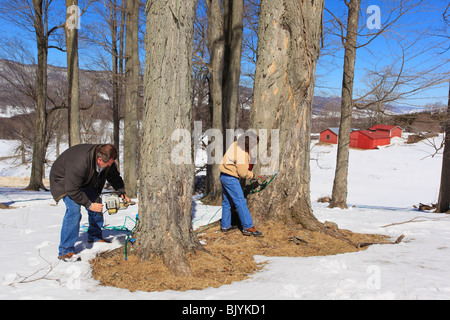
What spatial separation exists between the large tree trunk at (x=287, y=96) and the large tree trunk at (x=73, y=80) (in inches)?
273

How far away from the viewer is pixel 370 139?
4125 centimetres

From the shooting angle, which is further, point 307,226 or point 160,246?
point 307,226

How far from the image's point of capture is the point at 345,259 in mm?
3977

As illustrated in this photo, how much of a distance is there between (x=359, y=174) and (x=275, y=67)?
2748 centimetres

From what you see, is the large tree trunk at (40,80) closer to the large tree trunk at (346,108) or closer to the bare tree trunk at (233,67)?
the bare tree trunk at (233,67)

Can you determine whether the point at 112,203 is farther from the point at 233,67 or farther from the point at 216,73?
the point at 233,67

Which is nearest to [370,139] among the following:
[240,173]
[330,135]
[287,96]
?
[330,135]

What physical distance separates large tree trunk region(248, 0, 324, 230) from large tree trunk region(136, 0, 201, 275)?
1.93 metres

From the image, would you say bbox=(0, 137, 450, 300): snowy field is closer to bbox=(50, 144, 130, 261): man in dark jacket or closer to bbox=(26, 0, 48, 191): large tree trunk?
bbox=(50, 144, 130, 261): man in dark jacket

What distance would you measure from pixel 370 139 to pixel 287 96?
39.9 meters

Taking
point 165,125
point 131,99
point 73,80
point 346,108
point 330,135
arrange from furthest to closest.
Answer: point 330,135 < point 131,99 < point 73,80 < point 346,108 < point 165,125

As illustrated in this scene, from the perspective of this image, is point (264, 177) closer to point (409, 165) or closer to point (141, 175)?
point (141, 175)

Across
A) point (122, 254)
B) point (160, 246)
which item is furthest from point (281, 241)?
point (122, 254)

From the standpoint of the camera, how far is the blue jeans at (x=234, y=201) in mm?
5168
